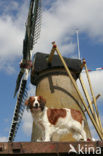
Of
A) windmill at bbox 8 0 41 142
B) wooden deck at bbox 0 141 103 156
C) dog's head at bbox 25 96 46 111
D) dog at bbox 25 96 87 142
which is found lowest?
wooden deck at bbox 0 141 103 156

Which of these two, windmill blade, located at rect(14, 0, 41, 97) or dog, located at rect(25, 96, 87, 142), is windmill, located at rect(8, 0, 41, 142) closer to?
windmill blade, located at rect(14, 0, 41, 97)

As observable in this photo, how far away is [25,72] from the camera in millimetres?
12609

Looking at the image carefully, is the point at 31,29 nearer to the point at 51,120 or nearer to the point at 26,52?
the point at 26,52

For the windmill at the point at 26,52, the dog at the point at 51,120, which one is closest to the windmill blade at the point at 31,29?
the windmill at the point at 26,52

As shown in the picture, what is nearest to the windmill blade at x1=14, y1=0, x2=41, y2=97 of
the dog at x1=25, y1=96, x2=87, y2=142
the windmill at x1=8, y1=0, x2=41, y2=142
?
the windmill at x1=8, y1=0, x2=41, y2=142

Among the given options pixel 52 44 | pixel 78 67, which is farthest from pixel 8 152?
pixel 78 67

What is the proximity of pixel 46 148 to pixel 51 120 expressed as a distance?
1.54m

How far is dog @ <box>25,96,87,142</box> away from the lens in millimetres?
5887

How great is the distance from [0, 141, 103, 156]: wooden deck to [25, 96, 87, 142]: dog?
3.71ft

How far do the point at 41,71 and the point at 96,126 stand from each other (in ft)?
13.7

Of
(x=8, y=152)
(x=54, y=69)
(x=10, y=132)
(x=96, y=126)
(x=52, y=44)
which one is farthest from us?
(x=10, y=132)

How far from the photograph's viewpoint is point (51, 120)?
608cm

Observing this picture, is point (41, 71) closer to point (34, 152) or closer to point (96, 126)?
point (96, 126)

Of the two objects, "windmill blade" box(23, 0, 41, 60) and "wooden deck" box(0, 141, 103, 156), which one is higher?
"windmill blade" box(23, 0, 41, 60)
